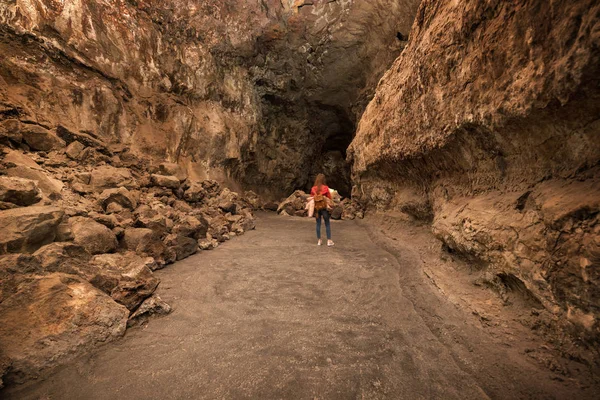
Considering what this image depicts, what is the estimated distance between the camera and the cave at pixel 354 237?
178 centimetres

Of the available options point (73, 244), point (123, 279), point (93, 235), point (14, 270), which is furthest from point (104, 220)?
point (14, 270)

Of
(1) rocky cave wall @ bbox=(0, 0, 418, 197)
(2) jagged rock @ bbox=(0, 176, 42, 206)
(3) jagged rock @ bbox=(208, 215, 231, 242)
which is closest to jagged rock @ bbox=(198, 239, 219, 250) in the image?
(3) jagged rock @ bbox=(208, 215, 231, 242)

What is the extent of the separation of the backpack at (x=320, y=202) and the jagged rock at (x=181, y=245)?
2.70 metres

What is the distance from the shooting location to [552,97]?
1.98m

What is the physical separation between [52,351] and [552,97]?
427 centimetres

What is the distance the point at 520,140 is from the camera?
2.54m

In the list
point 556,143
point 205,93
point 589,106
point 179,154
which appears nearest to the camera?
point 589,106

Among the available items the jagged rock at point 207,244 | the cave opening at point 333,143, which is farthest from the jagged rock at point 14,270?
the cave opening at point 333,143

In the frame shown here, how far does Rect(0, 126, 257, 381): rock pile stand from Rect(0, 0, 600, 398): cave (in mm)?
19

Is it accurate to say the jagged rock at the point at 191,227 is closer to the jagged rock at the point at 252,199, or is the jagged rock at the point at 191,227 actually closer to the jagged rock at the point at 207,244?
the jagged rock at the point at 207,244

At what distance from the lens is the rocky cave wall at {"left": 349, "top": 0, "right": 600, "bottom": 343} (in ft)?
5.82

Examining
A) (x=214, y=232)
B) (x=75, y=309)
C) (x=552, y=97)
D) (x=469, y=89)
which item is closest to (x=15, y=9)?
(x=214, y=232)

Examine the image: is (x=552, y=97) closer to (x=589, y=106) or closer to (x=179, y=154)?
(x=589, y=106)

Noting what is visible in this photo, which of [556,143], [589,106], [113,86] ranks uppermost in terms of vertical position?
[113,86]
